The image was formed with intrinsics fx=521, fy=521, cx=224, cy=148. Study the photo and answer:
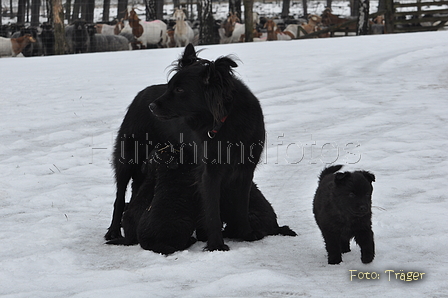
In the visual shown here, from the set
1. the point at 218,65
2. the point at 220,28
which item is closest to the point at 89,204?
the point at 218,65

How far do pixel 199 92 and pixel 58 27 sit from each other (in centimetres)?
1745

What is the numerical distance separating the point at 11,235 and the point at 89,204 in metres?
1.22

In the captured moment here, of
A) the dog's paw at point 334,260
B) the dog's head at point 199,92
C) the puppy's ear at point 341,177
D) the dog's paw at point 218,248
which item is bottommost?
the dog's paw at point 218,248

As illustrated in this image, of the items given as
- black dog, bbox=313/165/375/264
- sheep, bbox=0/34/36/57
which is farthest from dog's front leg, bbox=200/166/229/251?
sheep, bbox=0/34/36/57

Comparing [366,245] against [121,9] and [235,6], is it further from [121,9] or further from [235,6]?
Result: [121,9]

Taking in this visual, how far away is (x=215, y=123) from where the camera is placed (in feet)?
14.4

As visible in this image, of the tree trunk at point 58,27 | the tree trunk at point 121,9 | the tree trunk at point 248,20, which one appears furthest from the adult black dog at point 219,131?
the tree trunk at point 121,9

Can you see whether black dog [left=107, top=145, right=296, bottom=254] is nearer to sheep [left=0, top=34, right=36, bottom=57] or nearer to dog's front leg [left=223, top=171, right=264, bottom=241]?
dog's front leg [left=223, top=171, right=264, bottom=241]

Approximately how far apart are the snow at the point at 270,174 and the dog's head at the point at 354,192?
413 mm

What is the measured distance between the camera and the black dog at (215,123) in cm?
431

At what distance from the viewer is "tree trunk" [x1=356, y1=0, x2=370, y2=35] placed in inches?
898

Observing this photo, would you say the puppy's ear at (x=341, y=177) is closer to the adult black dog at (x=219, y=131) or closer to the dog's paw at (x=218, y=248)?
the adult black dog at (x=219, y=131)

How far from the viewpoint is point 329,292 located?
131 inches

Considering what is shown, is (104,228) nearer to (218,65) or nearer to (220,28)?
(218,65)
